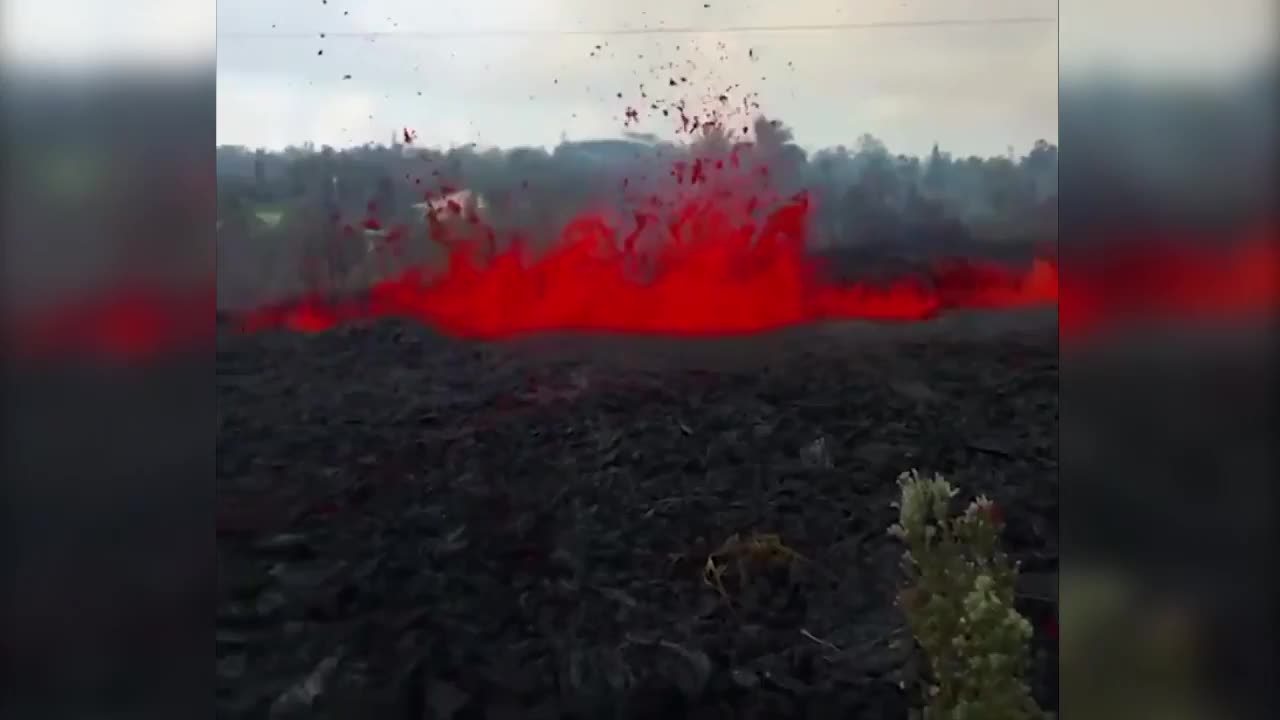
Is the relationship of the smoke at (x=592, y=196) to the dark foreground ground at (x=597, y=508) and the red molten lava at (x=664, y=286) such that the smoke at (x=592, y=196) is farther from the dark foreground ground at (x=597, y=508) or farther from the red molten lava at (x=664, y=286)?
the dark foreground ground at (x=597, y=508)

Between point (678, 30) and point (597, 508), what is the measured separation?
1377mm

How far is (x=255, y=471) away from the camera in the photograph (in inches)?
136

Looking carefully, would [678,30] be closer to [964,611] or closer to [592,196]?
[592,196]

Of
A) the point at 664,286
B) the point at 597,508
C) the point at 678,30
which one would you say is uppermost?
the point at 678,30

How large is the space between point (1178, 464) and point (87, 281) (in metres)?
3.20

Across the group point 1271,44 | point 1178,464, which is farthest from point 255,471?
point 1271,44

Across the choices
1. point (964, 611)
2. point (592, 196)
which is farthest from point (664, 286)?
point (964, 611)

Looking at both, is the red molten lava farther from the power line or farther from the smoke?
the power line

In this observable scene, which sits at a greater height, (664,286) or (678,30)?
(678,30)

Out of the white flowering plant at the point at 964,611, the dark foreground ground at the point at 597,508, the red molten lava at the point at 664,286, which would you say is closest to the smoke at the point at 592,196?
the red molten lava at the point at 664,286

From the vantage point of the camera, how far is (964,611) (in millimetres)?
3287

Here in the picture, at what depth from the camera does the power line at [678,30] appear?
3260 millimetres

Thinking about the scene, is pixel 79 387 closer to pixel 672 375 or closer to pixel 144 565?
pixel 144 565

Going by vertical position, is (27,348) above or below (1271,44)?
below
